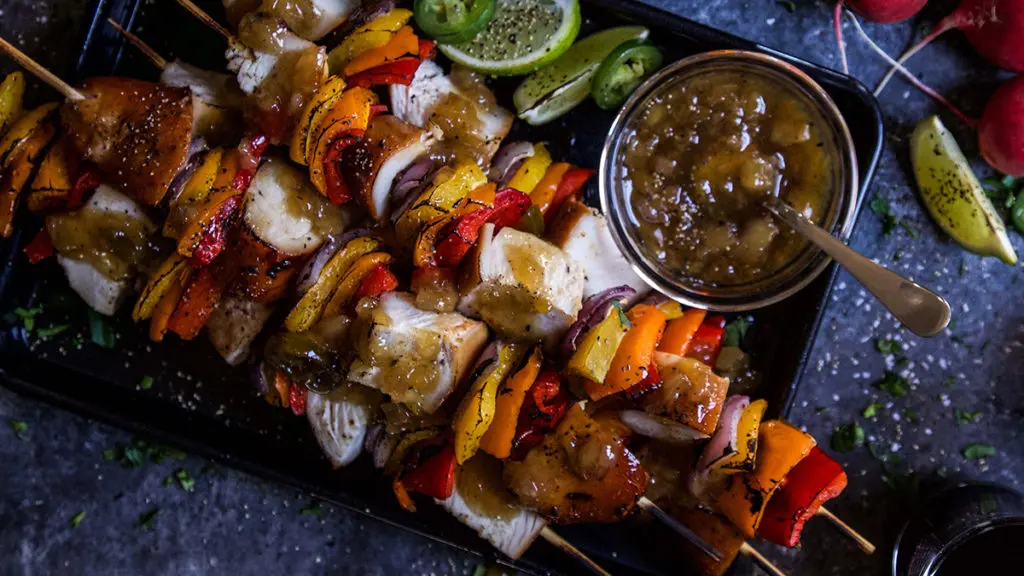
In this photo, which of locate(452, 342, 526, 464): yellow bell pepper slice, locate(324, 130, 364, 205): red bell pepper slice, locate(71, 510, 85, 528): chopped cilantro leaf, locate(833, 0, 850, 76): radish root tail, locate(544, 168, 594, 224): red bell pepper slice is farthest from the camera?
locate(71, 510, 85, 528): chopped cilantro leaf

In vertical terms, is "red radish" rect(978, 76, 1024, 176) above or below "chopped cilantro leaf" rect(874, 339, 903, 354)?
above

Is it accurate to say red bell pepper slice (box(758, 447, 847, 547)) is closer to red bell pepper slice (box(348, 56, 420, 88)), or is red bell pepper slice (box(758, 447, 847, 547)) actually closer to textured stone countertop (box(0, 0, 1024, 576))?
textured stone countertop (box(0, 0, 1024, 576))

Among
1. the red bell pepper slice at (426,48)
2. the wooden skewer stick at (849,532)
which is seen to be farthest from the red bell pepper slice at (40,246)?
the wooden skewer stick at (849,532)

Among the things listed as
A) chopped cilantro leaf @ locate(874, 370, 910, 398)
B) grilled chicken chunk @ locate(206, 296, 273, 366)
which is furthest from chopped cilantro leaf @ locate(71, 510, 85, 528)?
chopped cilantro leaf @ locate(874, 370, 910, 398)

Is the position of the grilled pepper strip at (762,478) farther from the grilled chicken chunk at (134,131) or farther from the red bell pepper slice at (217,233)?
the grilled chicken chunk at (134,131)

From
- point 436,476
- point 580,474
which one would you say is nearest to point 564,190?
point 580,474
